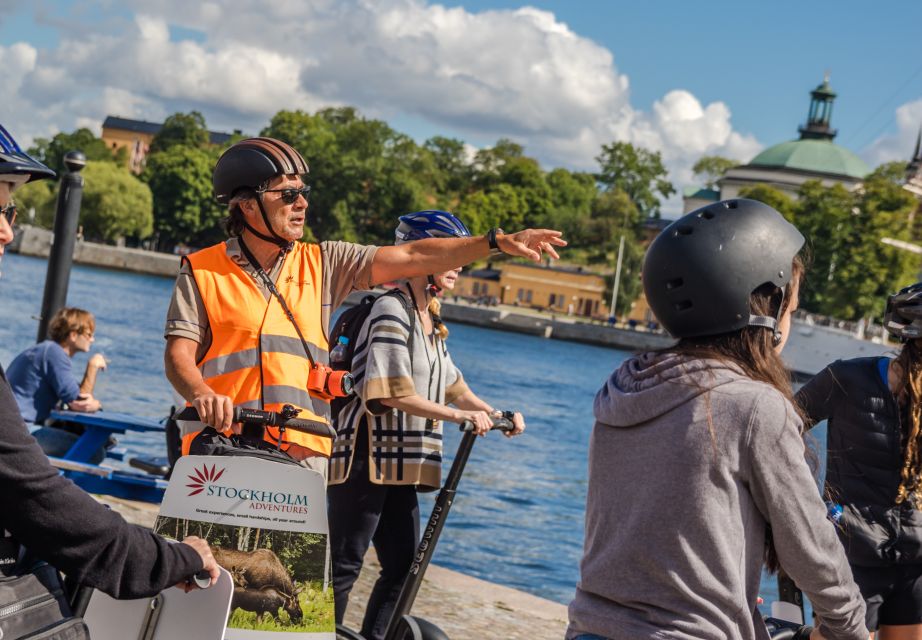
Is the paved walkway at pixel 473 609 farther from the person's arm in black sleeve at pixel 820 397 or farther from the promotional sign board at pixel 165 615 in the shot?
the promotional sign board at pixel 165 615

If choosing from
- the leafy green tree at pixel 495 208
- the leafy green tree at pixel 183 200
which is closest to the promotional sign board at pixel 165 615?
the leafy green tree at pixel 183 200

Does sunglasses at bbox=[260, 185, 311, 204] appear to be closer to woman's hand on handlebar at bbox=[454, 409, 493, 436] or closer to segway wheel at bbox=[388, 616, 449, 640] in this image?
woman's hand on handlebar at bbox=[454, 409, 493, 436]

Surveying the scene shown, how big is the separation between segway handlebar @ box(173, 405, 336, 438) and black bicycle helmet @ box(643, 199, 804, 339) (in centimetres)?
119

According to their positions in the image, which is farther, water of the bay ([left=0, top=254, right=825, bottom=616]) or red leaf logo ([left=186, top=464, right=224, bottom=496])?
water of the bay ([left=0, top=254, right=825, bottom=616])

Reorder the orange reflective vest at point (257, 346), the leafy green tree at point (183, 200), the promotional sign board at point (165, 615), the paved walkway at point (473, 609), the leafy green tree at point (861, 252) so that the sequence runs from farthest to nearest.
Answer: the leafy green tree at point (183, 200) < the leafy green tree at point (861, 252) < the paved walkway at point (473, 609) < the orange reflective vest at point (257, 346) < the promotional sign board at point (165, 615)

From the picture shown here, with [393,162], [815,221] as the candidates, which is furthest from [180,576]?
[393,162]

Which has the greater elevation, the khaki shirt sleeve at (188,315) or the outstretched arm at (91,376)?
the khaki shirt sleeve at (188,315)

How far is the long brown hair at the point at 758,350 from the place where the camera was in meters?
2.20

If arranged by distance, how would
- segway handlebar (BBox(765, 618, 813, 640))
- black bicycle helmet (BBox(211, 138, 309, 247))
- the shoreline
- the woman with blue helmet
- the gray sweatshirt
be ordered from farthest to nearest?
1. the shoreline
2. the woman with blue helmet
3. black bicycle helmet (BBox(211, 138, 309, 247))
4. segway handlebar (BBox(765, 618, 813, 640))
5. the gray sweatshirt

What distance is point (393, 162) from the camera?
11188cm

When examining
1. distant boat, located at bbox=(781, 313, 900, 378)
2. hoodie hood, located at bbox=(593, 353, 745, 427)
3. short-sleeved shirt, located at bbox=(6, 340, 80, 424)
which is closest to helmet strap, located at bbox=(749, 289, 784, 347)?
hoodie hood, located at bbox=(593, 353, 745, 427)

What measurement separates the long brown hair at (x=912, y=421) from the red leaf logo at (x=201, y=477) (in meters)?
2.16

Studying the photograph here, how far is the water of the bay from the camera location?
1394cm

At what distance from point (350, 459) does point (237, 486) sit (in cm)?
120
